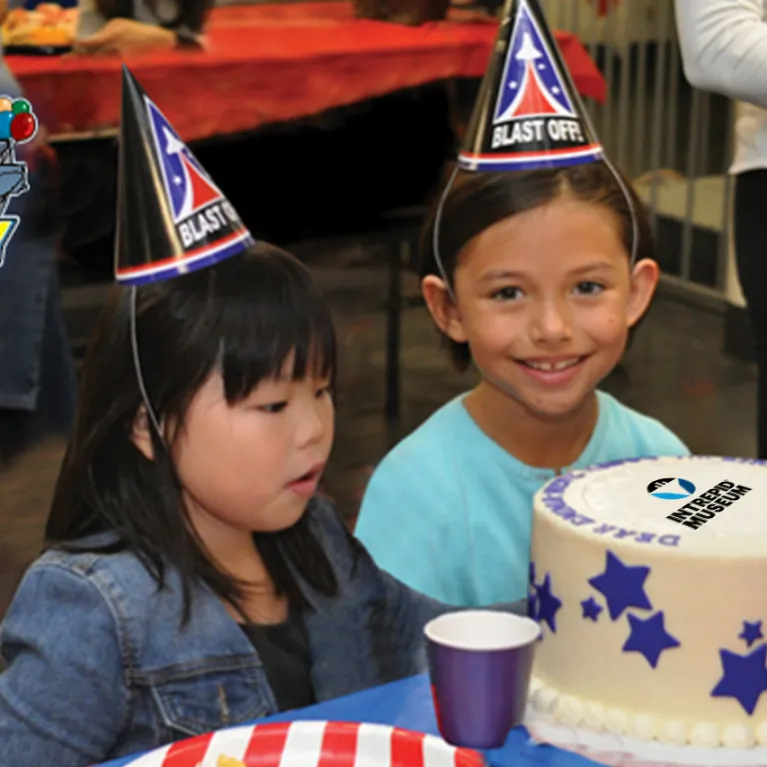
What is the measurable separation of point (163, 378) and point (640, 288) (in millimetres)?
629

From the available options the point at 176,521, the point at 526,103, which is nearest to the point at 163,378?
the point at 176,521

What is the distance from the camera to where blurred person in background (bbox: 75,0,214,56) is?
1.35 m

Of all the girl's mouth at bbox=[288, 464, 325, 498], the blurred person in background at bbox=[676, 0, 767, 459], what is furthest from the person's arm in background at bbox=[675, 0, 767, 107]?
the girl's mouth at bbox=[288, 464, 325, 498]

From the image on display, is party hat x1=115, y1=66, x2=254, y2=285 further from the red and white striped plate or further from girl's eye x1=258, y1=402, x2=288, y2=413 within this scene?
the red and white striped plate

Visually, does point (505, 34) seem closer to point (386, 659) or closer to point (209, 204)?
point (209, 204)

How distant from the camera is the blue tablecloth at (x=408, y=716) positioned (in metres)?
1.10

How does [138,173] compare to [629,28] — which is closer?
[138,173]

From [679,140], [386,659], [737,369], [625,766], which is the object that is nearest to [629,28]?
[679,140]

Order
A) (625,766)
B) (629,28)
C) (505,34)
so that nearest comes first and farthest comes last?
(625,766), (505,34), (629,28)

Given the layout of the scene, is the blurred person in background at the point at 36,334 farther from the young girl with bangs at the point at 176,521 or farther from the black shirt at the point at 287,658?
the black shirt at the point at 287,658

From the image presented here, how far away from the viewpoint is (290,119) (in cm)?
151

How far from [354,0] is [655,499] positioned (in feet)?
2.31

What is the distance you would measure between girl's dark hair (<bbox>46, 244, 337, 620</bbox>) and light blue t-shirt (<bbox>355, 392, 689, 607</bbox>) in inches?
9.4

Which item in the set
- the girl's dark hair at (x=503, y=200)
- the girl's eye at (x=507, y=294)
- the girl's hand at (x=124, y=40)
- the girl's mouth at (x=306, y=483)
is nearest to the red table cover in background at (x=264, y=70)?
the girl's hand at (x=124, y=40)
